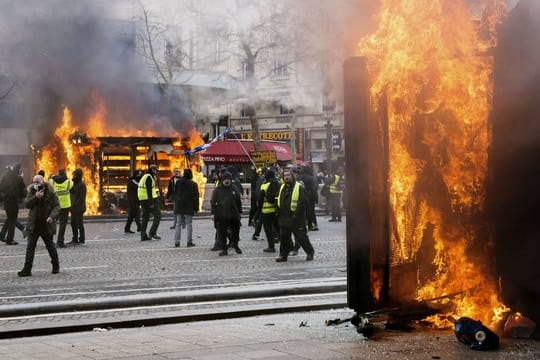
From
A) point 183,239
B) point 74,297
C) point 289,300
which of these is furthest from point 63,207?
point 289,300

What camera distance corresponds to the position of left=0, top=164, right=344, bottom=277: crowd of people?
12.3 meters

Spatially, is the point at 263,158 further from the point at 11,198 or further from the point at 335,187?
the point at 11,198

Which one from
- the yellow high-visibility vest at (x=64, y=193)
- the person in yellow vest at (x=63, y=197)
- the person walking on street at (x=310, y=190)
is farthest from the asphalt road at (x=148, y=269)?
the person walking on street at (x=310, y=190)

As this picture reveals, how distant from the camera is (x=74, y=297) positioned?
1011cm

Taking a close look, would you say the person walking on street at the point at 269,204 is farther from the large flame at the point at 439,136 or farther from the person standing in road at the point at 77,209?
the large flame at the point at 439,136

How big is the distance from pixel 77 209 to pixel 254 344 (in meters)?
11.2

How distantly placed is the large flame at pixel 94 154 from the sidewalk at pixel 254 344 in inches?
782

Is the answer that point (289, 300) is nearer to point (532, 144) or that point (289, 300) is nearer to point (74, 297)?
point (74, 297)

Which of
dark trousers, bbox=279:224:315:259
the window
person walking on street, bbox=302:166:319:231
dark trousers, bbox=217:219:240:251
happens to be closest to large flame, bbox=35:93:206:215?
person walking on street, bbox=302:166:319:231

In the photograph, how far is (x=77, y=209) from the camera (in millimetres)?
17375

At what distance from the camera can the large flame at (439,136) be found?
7.45 meters

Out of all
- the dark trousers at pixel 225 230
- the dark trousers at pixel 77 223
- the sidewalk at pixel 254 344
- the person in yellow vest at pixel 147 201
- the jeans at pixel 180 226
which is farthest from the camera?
the person in yellow vest at pixel 147 201

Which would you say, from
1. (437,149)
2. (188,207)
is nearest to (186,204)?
(188,207)

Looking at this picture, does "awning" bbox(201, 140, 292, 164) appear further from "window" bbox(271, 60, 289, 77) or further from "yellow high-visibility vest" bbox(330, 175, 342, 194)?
"window" bbox(271, 60, 289, 77)
